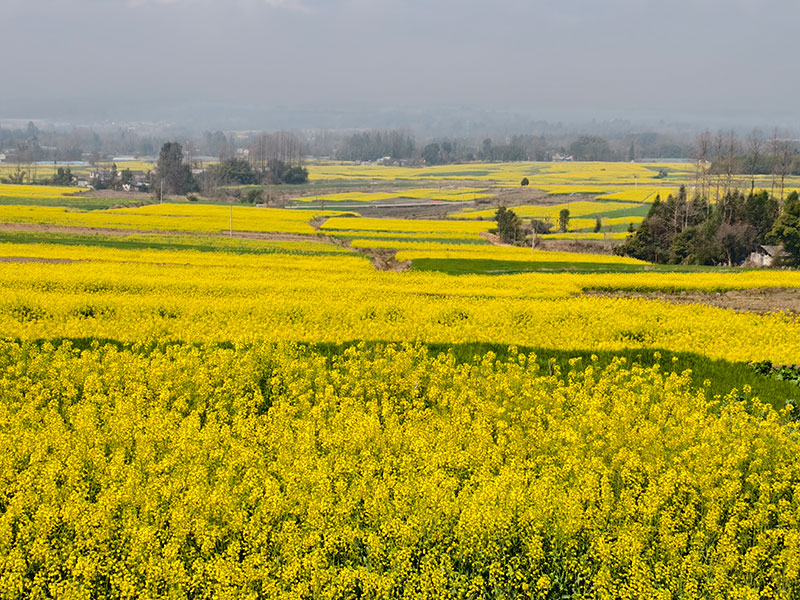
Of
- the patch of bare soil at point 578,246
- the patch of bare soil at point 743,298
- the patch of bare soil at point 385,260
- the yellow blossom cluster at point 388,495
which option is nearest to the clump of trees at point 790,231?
the patch of bare soil at point 578,246

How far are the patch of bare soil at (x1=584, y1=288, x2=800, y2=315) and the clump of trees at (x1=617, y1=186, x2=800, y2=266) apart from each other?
20700mm

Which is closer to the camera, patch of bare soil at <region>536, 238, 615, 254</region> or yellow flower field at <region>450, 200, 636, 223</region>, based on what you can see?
patch of bare soil at <region>536, 238, 615, 254</region>

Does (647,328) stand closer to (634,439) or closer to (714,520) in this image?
(634,439)

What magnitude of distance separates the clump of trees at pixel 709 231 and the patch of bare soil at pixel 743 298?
20.7m

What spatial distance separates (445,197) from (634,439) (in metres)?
108

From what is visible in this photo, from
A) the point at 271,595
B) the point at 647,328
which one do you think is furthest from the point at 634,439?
the point at 647,328

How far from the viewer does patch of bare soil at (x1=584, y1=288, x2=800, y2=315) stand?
3127cm

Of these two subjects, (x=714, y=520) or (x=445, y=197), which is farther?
(x=445, y=197)

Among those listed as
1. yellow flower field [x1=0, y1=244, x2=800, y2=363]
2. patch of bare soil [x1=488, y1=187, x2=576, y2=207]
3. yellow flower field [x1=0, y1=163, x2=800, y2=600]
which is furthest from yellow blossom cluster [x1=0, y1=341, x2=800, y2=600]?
patch of bare soil [x1=488, y1=187, x2=576, y2=207]

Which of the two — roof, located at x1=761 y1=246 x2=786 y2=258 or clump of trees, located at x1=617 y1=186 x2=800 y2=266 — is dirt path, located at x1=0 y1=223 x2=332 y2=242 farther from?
roof, located at x1=761 y1=246 x2=786 y2=258

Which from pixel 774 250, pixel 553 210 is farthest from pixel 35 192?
pixel 774 250

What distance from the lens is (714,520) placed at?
8.86 m

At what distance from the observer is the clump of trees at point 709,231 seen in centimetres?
5591

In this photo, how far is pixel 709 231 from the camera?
57.4m
